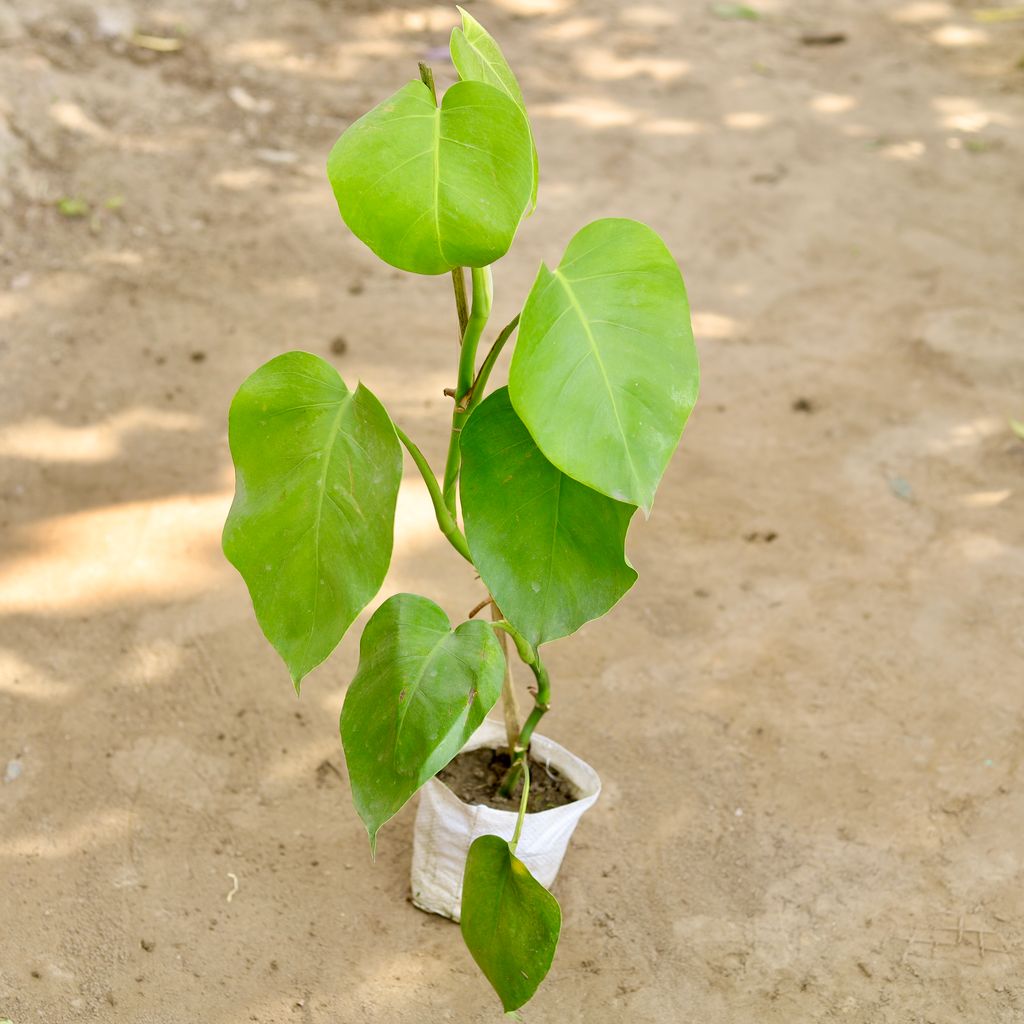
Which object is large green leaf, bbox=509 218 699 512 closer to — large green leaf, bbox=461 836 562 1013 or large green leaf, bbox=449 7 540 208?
large green leaf, bbox=449 7 540 208

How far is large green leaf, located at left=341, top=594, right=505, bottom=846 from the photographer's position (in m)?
1.22

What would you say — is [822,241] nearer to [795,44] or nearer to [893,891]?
[795,44]

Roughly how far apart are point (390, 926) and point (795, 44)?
11.9 ft

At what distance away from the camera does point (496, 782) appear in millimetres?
1621

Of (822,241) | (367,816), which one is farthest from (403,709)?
(822,241)

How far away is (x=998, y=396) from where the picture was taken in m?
2.64

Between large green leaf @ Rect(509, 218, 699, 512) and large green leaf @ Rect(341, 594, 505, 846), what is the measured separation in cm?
31

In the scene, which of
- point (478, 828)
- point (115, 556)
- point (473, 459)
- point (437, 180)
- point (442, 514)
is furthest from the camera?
point (115, 556)

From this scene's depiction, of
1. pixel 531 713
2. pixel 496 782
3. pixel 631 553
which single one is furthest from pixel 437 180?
pixel 631 553

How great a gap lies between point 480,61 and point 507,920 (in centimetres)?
91

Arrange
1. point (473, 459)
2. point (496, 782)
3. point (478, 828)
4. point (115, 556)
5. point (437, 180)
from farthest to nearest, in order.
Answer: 1. point (115, 556)
2. point (496, 782)
3. point (478, 828)
4. point (473, 459)
5. point (437, 180)

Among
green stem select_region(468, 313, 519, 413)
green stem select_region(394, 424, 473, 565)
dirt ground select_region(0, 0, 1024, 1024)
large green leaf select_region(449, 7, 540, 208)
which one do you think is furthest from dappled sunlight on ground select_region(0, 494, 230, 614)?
large green leaf select_region(449, 7, 540, 208)

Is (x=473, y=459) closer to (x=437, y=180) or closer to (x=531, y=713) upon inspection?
(x=437, y=180)

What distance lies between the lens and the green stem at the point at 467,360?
1197 millimetres
